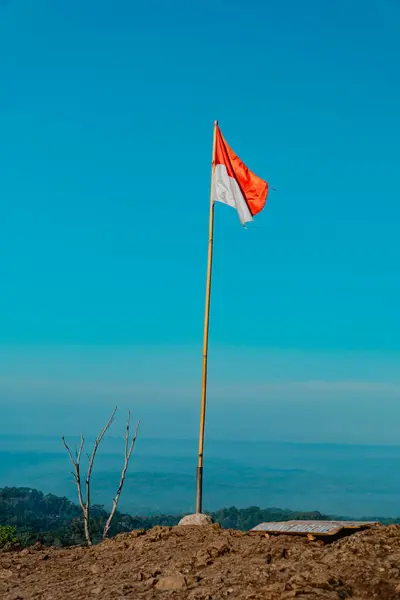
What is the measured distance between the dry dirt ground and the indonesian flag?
28.3 feet

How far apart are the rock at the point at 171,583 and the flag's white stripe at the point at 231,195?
10.3 meters

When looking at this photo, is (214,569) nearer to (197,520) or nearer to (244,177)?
(197,520)

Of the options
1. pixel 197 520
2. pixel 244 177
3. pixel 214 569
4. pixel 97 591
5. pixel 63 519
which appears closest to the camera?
pixel 97 591

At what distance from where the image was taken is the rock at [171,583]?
12453 millimetres

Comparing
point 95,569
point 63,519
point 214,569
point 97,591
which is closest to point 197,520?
point 95,569

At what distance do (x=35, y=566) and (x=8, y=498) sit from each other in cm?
2923

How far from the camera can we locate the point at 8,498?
145ft

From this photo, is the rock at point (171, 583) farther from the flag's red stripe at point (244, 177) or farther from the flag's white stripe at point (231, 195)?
the flag's red stripe at point (244, 177)

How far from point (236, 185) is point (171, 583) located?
37.0 feet

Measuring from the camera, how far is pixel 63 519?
3619 centimetres

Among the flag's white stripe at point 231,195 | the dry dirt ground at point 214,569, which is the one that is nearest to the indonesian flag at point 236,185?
the flag's white stripe at point 231,195

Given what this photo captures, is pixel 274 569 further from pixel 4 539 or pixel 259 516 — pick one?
pixel 259 516

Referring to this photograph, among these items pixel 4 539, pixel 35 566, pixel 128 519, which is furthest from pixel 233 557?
pixel 128 519

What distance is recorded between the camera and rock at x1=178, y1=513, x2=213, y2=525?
17219 millimetres
